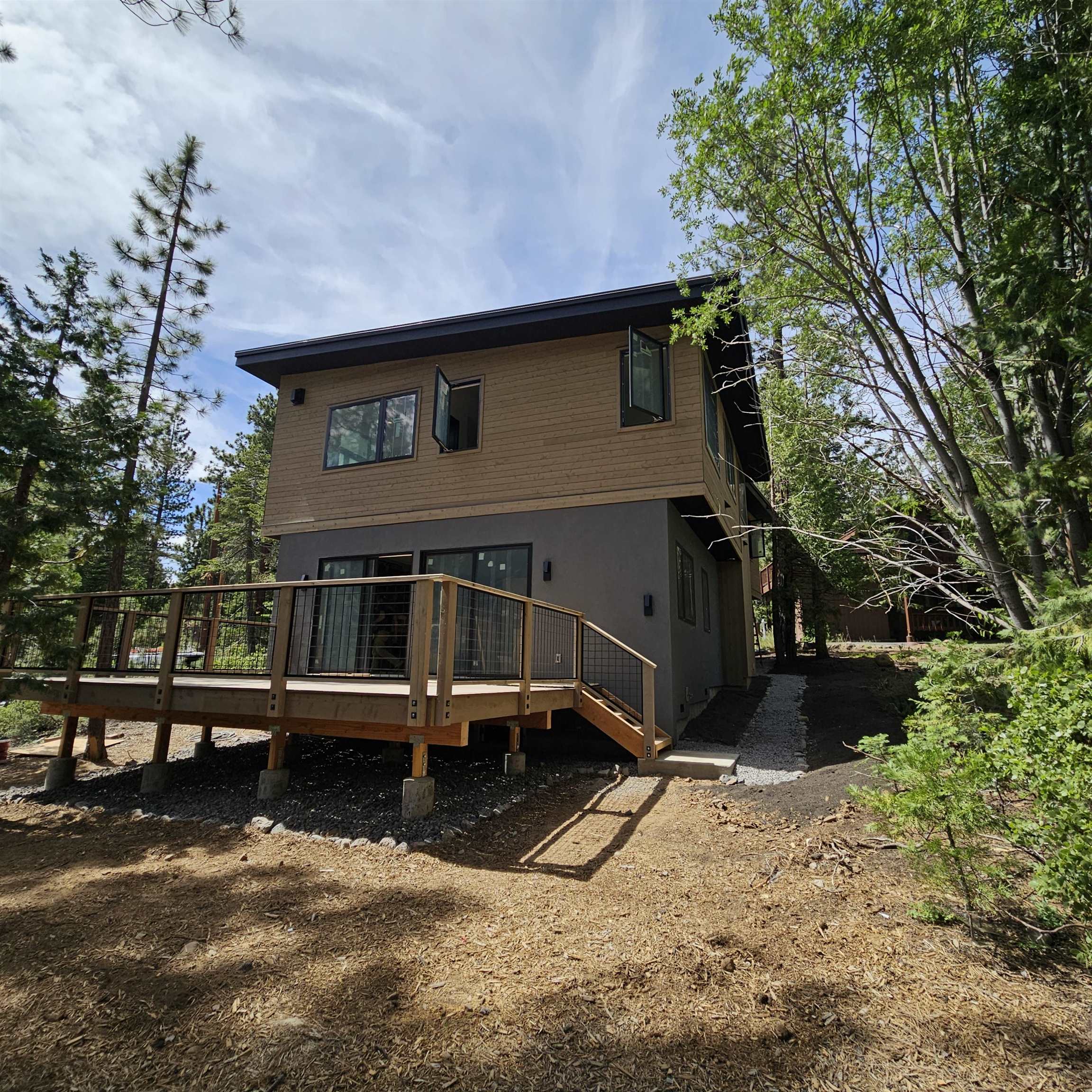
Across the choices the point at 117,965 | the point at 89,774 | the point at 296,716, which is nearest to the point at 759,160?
the point at 296,716

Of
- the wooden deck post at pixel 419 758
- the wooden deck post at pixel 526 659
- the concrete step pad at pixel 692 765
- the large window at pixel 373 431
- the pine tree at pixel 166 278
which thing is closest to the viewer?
the wooden deck post at pixel 419 758

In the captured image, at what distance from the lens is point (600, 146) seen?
295 inches

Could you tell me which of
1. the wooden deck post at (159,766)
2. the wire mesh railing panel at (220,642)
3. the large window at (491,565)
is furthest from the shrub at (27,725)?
the large window at (491,565)

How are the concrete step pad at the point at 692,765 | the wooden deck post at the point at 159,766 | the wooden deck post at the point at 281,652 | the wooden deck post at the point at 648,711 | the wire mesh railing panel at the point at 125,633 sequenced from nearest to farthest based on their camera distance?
the wooden deck post at the point at 281,652
the wooden deck post at the point at 159,766
the concrete step pad at the point at 692,765
the wooden deck post at the point at 648,711
the wire mesh railing panel at the point at 125,633

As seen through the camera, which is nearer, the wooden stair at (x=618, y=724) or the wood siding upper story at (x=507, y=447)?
the wooden stair at (x=618, y=724)

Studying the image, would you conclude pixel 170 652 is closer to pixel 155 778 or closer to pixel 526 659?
pixel 155 778

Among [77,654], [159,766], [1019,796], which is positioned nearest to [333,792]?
[159,766]

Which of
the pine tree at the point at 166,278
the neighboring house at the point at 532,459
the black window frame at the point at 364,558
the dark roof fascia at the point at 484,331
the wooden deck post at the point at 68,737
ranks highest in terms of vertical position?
the pine tree at the point at 166,278

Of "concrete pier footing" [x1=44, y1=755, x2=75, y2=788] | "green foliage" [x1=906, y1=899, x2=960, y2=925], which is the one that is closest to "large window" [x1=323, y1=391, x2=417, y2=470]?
"concrete pier footing" [x1=44, y1=755, x2=75, y2=788]

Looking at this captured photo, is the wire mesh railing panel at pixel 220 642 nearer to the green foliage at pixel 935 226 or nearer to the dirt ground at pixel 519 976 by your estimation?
the dirt ground at pixel 519 976

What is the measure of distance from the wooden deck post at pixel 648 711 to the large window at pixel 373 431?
5.01m

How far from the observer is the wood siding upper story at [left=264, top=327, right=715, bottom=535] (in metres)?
8.00

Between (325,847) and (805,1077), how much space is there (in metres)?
3.51

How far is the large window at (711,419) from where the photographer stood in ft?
28.4
